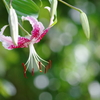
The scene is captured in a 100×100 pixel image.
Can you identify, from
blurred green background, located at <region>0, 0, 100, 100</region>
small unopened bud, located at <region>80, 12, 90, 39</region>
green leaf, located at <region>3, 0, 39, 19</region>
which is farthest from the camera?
blurred green background, located at <region>0, 0, 100, 100</region>

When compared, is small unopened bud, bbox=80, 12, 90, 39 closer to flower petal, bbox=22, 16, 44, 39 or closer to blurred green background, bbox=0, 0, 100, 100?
flower petal, bbox=22, 16, 44, 39

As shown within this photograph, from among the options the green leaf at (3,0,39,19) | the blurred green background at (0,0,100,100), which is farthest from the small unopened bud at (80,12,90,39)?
the blurred green background at (0,0,100,100)

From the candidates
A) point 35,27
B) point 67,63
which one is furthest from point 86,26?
point 67,63

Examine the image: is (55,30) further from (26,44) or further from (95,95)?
(26,44)

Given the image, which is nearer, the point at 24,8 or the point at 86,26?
the point at 86,26

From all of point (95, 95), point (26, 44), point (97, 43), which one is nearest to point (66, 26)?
point (97, 43)

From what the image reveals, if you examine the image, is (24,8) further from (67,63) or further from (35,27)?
(67,63)

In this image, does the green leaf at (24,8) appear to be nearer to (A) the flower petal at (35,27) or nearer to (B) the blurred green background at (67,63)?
(A) the flower petal at (35,27)

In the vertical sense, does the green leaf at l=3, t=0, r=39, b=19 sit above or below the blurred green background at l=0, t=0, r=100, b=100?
above
